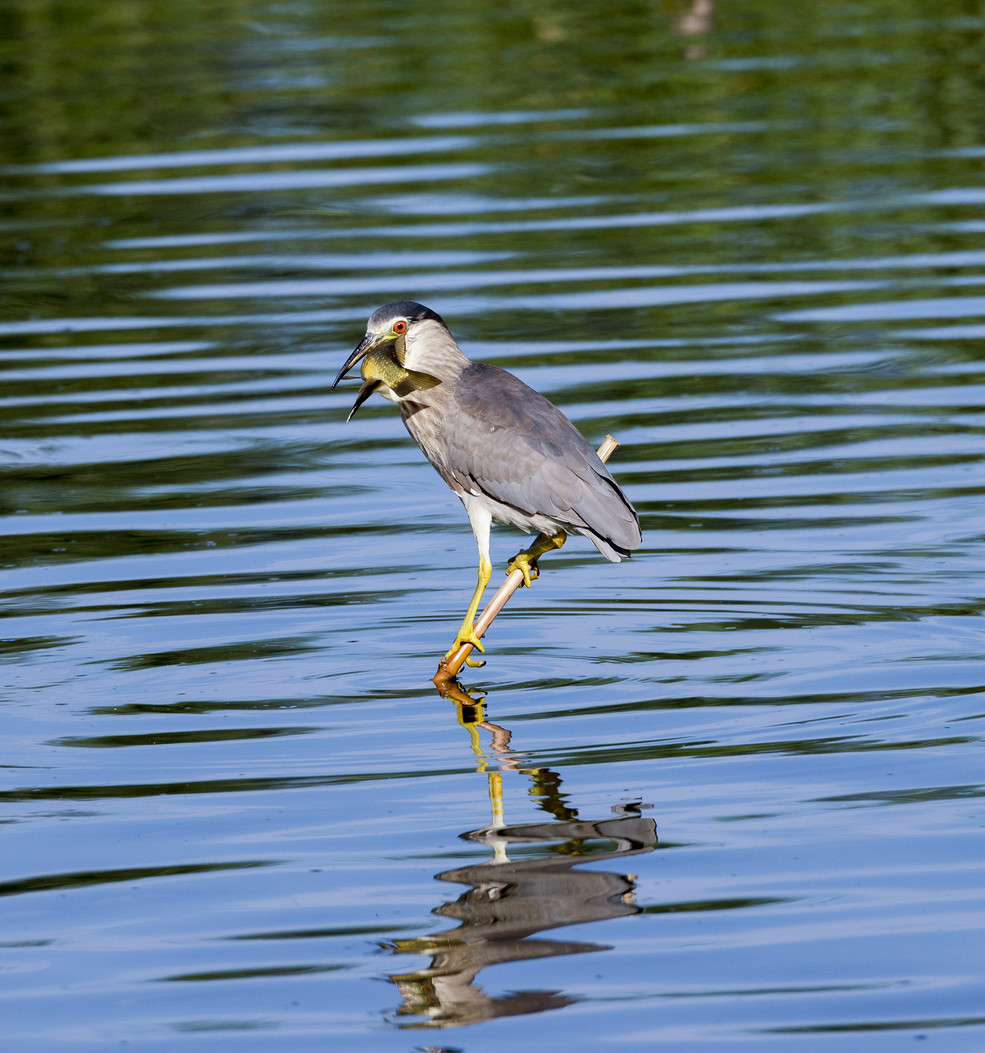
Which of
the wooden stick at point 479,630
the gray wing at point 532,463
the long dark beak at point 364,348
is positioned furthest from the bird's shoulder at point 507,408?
the long dark beak at point 364,348

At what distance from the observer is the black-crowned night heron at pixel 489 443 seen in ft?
22.3

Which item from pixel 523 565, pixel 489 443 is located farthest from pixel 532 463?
pixel 523 565

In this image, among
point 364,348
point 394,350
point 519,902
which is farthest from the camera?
point 394,350

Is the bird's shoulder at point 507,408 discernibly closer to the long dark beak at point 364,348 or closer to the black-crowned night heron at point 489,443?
the black-crowned night heron at point 489,443

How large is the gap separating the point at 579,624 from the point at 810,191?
764cm

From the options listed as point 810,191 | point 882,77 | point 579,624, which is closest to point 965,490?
point 579,624

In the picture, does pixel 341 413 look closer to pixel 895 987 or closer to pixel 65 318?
pixel 65 318

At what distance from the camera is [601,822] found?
558 cm

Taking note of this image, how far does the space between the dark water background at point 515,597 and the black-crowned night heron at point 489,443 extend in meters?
0.49

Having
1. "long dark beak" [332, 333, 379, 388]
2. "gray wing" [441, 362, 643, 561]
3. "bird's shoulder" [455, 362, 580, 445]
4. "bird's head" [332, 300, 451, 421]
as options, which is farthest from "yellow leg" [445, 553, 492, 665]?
"long dark beak" [332, 333, 379, 388]

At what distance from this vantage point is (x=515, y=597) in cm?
795

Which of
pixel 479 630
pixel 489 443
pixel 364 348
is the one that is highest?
pixel 364 348

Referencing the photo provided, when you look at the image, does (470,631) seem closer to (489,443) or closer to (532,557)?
(532,557)

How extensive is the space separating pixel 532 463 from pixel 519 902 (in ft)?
6.95
